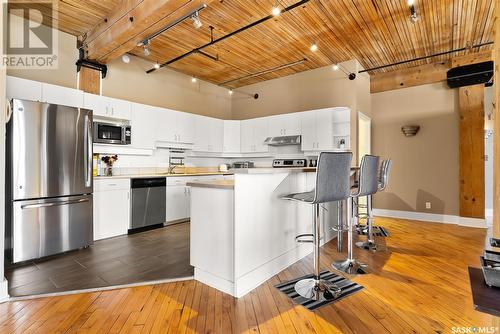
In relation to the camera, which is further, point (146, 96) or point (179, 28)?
point (146, 96)

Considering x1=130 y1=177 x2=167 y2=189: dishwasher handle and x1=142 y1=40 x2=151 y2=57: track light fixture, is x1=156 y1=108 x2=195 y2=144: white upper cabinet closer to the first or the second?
x1=130 y1=177 x2=167 y2=189: dishwasher handle

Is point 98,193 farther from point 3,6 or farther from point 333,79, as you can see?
point 333,79

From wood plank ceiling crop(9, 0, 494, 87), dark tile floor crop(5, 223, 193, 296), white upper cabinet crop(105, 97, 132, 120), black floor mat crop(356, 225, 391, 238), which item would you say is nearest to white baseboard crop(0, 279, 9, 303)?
dark tile floor crop(5, 223, 193, 296)

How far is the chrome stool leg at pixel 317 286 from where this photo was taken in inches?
87.0

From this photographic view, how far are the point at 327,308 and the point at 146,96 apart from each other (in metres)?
4.76

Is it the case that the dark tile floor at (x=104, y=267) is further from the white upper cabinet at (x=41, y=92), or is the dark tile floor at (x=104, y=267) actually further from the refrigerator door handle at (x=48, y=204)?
the white upper cabinet at (x=41, y=92)

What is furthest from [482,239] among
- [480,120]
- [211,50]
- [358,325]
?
[211,50]

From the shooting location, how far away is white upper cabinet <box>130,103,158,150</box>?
4.52m

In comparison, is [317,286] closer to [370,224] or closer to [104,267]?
[370,224]

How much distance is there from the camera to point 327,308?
204cm

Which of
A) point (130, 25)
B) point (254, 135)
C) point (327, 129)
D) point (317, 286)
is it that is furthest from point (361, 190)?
point (254, 135)

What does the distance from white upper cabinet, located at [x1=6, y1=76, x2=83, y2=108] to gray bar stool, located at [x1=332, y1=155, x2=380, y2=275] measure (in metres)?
4.04

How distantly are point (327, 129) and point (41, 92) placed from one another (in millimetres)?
4586

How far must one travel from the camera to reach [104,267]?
2.82 meters
